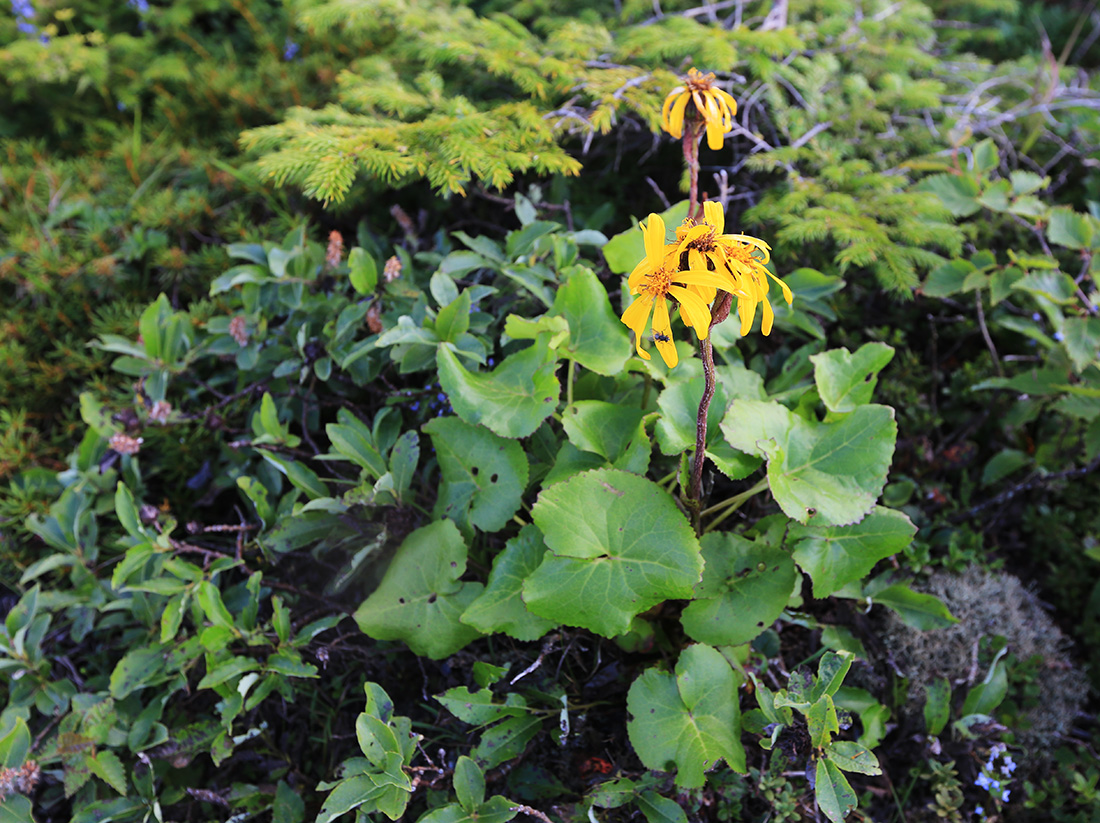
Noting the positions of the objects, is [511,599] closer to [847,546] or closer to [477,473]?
[477,473]

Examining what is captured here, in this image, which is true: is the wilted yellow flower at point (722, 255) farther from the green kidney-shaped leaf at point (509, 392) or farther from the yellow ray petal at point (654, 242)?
the green kidney-shaped leaf at point (509, 392)

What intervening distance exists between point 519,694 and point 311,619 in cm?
56

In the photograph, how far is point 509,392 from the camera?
4.83 feet

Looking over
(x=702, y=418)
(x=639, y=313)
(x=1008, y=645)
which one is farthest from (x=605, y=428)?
(x=1008, y=645)

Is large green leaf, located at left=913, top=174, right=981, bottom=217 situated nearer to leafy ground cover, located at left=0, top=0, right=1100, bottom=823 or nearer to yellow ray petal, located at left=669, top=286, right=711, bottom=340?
leafy ground cover, located at left=0, top=0, right=1100, bottom=823

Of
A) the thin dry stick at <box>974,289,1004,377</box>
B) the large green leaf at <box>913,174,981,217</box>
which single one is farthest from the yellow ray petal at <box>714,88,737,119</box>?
the thin dry stick at <box>974,289,1004,377</box>

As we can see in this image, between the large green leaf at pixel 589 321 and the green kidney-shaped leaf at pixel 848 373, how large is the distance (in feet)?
1.38

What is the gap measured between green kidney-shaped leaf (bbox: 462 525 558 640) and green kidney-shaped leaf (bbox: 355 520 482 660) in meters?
0.05

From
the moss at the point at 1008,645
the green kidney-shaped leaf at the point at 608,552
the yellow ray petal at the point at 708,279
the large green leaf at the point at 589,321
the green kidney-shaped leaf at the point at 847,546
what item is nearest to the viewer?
the yellow ray petal at the point at 708,279

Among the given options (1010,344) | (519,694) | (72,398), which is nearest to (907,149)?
(1010,344)

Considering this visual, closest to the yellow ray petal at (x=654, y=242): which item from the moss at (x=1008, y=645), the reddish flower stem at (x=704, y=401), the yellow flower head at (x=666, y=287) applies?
the yellow flower head at (x=666, y=287)

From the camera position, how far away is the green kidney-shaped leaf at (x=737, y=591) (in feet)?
4.40

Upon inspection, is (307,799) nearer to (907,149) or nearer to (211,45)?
(907,149)

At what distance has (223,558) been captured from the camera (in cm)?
158
